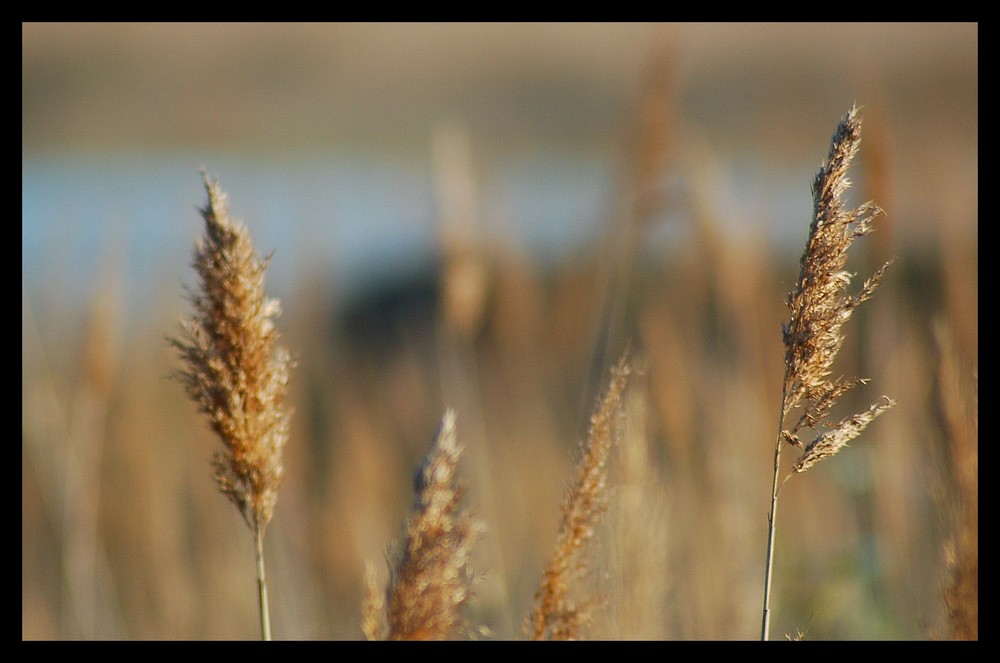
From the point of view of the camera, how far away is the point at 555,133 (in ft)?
46.6

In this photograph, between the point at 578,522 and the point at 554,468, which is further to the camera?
the point at 554,468

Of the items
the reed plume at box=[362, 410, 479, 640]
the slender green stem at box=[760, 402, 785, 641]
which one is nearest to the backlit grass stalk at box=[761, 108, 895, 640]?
the slender green stem at box=[760, 402, 785, 641]

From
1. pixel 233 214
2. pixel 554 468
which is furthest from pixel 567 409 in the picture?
pixel 233 214

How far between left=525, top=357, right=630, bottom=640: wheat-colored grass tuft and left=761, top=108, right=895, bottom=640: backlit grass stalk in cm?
21

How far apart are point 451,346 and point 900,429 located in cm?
143

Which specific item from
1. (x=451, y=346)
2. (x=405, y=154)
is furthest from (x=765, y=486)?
(x=405, y=154)

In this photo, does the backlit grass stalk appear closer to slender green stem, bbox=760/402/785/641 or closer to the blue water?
slender green stem, bbox=760/402/785/641

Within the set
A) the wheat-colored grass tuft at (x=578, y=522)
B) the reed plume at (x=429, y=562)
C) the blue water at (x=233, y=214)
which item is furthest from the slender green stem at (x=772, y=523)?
the blue water at (x=233, y=214)

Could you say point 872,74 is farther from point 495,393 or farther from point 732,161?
point 732,161

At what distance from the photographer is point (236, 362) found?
3.70 feet

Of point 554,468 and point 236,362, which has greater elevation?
point 236,362

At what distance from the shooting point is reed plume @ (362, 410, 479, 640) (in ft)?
3.43

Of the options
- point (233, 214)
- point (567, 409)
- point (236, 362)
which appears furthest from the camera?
point (567, 409)

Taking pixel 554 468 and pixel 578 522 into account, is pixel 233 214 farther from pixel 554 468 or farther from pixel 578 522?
pixel 554 468
